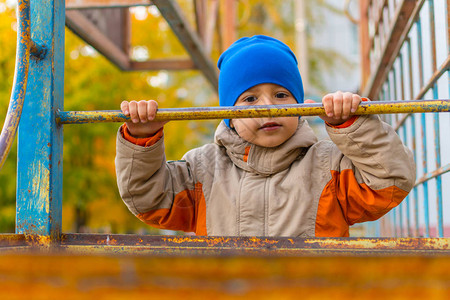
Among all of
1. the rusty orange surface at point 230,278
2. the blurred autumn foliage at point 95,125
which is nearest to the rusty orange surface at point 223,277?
the rusty orange surface at point 230,278

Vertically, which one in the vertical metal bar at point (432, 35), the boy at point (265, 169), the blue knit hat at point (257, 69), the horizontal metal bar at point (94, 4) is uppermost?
the horizontal metal bar at point (94, 4)

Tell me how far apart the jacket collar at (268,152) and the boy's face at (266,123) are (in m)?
0.02

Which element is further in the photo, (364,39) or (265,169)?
(364,39)

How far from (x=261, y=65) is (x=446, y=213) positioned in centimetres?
124

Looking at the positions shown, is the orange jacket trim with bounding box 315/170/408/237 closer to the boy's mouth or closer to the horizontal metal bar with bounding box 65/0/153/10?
the boy's mouth

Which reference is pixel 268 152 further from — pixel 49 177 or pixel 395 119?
pixel 395 119

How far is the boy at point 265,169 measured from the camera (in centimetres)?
167

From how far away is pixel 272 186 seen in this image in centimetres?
188

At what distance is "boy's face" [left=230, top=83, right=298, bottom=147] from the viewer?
190 centimetres

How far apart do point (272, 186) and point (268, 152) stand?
13 centimetres

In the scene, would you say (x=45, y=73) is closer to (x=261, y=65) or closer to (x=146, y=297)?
(x=261, y=65)

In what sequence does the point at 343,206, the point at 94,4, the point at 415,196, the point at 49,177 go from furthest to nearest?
the point at 94,4, the point at 415,196, the point at 343,206, the point at 49,177

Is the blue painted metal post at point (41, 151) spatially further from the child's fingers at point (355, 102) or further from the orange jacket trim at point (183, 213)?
the child's fingers at point (355, 102)

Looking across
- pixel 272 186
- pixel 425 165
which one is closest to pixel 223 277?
pixel 272 186
